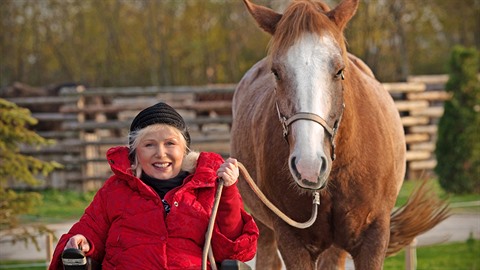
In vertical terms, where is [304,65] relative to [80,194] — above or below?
above

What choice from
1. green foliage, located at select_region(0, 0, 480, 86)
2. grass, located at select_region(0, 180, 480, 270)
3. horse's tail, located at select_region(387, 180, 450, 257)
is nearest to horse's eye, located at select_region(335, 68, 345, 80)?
horse's tail, located at select_region(387, 180, 450, 257)

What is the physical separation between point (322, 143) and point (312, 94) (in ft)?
0.81

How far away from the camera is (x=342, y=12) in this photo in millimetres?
4449

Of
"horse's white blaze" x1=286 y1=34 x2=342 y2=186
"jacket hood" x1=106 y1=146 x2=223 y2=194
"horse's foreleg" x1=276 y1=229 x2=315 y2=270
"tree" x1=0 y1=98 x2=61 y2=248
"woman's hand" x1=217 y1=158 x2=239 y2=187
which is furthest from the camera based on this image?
"tree" x1=0 y1=98 x2=61 y2=248

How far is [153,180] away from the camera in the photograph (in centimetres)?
370

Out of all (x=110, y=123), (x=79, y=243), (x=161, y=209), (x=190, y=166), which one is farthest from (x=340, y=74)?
(x=110, y=123)

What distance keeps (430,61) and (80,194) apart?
2412cm

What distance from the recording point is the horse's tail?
230 inches

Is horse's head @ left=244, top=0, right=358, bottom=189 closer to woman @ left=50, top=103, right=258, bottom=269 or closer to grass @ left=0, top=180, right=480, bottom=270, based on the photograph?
woman @ left=50, top=103, right=258, bottom=269

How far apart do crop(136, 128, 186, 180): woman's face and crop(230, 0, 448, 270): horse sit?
570mm

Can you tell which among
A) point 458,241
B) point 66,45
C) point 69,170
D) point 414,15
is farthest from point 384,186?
point 66,45

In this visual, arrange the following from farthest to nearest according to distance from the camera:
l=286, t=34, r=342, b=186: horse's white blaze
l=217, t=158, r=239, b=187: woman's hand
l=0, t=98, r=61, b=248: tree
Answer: l=0, t=98, r=61, b=248: tree → l=286, t=34, r=342, b=186: horse's white blaze → l=217, t=158, r=239, b=187: woman's hand

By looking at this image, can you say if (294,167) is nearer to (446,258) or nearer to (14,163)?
(14,163)

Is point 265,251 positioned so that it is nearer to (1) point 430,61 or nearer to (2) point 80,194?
(2) point 80,194
